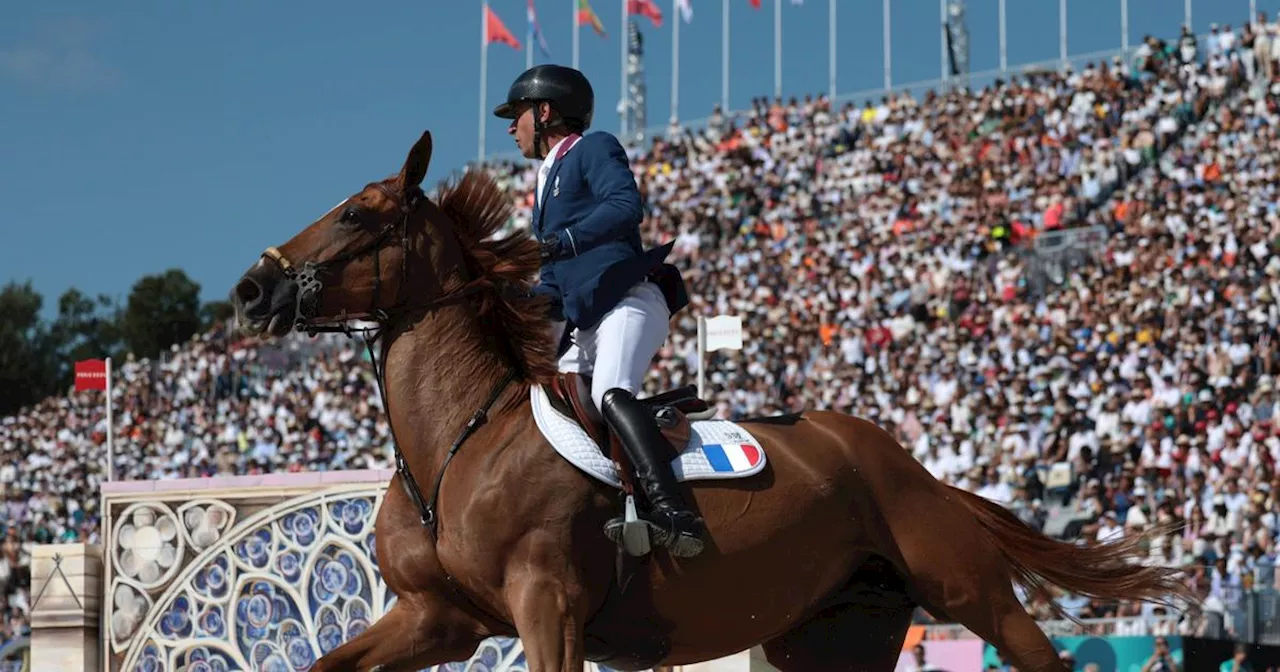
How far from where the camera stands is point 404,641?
17.5 feet

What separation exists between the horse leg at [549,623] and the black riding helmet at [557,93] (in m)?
1.62

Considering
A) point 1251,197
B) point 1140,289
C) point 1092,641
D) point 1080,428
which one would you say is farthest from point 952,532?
A: point 1251,197

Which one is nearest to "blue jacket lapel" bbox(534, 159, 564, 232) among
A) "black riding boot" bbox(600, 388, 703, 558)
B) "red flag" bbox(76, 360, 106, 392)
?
"black riding boot" bbox(600, 388, 703, 558)

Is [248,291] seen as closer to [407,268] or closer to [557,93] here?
[407,268]

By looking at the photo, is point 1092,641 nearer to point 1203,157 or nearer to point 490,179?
point 490,179

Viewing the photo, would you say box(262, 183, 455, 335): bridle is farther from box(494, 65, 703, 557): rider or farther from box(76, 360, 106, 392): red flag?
box(76, 360, 106, 392): red flag

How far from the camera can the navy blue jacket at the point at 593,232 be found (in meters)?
5.46

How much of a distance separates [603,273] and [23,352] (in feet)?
163

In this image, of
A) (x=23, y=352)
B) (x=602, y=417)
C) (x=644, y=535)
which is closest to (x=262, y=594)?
Answer: (x=602, y=417)

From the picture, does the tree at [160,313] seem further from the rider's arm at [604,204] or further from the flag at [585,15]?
the rider's arm at [604,204]

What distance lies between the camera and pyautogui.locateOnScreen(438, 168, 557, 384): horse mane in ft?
18.4

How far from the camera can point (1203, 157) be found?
22203mm

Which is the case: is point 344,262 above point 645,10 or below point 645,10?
below

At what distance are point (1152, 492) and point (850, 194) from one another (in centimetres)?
1309
